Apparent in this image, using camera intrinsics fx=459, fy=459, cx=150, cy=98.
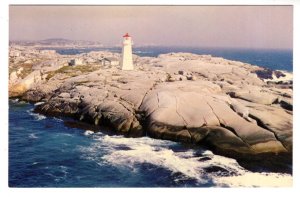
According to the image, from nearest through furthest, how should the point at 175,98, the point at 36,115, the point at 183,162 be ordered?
the point at 183,162 < the point at 175,98 < the point at 36,115

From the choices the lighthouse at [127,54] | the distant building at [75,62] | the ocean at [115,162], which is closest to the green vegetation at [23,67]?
the ocean at [115,162]

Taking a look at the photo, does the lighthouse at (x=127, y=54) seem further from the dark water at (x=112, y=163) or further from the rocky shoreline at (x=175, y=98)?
the dark water at (x=112, y=163)

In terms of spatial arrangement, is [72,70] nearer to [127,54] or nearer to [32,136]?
[127,54]

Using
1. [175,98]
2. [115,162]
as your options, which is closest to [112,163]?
[115,162]

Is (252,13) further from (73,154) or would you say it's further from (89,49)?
(73,154)

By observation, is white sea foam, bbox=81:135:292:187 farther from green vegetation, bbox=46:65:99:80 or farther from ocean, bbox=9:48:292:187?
green vegetation, bbox=46:65:99:80

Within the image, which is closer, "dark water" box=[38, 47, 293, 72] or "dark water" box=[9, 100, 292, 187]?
"dark water" box=[9, 100, 292, 187]

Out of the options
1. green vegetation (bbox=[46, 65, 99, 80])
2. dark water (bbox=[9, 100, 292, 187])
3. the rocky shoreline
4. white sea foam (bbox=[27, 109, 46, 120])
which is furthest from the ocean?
green vegetation (bbox=[46, 65, 99, 80])
